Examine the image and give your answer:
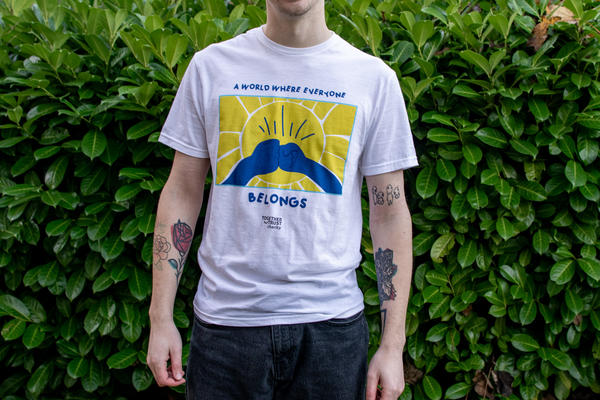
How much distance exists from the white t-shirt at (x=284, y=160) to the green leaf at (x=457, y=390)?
1424 mm

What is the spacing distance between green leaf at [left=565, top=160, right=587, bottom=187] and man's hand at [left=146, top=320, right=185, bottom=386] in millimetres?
1911

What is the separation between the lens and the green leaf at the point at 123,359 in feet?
8.52

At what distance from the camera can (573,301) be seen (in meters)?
2.57

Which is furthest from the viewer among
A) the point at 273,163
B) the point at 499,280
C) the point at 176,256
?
the point at 499,280

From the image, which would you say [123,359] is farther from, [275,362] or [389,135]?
[389,135]

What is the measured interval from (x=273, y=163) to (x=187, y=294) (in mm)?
1317

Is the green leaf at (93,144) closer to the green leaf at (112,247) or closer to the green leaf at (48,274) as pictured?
the green leaf at (112,247)

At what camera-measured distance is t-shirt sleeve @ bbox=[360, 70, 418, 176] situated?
163cm

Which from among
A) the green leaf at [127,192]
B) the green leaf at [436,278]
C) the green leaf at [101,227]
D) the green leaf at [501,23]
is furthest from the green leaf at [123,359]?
the green leaf at [501,23]

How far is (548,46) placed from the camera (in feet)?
7.98

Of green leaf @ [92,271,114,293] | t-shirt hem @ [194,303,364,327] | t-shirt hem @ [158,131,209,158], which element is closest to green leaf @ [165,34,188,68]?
t-shirt hem @ [158,131,209,158]

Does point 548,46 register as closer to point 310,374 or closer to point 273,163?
point 273,163

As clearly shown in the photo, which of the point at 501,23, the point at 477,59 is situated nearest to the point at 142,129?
the point at 477,59

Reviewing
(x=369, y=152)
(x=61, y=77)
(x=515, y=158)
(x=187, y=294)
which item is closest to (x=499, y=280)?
(x=515, y=158)
